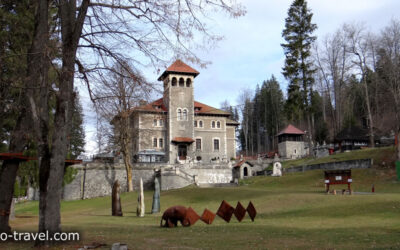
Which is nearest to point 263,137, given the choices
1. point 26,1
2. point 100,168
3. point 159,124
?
point 159,124

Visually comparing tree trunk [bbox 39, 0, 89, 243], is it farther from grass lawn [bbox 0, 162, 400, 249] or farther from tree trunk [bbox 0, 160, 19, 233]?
tree trunk [bbox 0, 160, 19, 233]

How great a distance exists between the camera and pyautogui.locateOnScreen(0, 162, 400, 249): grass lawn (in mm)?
8750

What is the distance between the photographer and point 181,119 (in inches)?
2076

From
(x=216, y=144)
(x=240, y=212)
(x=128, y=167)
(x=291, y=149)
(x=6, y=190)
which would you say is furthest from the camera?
(x=291, y=149)

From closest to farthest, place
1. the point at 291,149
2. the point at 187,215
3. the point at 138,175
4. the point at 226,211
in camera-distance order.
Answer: the point at 187,215 < the point at 226,211 < the point at 138,175 < the point at 291,149

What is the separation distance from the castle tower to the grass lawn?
69.0 feet

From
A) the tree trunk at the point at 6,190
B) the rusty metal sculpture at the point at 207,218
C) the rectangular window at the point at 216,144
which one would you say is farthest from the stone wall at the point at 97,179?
the tree trunk at the point at 6,190

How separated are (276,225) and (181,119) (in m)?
40.4

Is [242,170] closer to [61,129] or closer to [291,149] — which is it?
[291,149]

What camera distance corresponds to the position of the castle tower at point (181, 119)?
51156mm

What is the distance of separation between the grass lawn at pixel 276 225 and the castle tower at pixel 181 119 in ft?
69.0

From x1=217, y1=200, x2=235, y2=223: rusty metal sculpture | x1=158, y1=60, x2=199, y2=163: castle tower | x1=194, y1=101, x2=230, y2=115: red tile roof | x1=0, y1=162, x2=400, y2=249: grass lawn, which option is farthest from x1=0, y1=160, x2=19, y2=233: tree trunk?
x1=194, y1=101, x2=230, y2=115: red tile roof

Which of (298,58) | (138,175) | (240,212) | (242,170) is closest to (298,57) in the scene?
(298,58)

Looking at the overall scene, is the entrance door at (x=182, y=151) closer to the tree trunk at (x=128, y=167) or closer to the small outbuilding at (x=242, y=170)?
the small outbuilding at (x=242, y=170)
